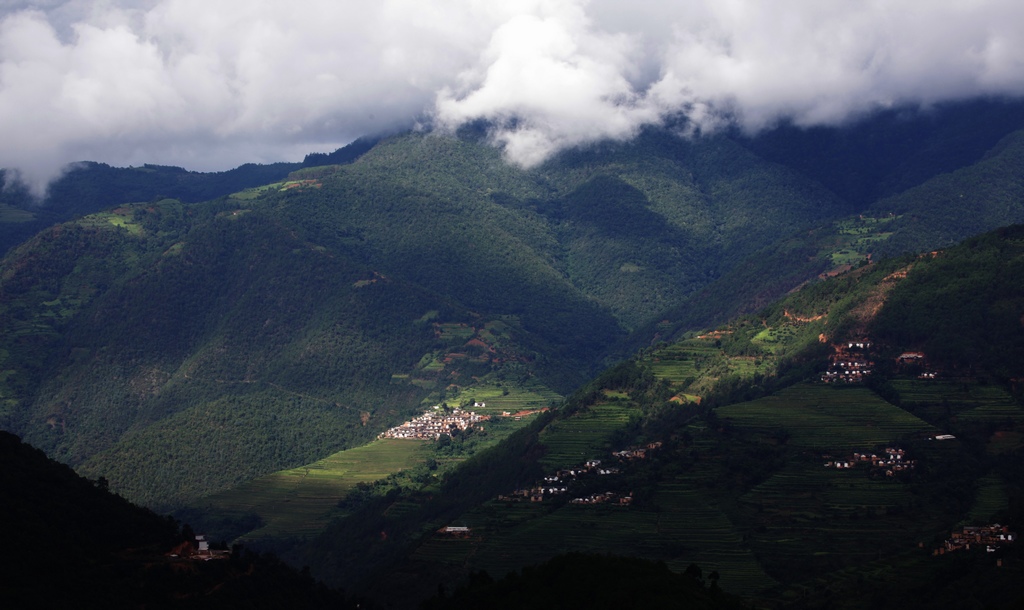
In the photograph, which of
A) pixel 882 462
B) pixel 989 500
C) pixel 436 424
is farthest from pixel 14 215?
pixel 989 500

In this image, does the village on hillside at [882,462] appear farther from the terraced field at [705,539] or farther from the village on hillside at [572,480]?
the village on hillside at [572,480]

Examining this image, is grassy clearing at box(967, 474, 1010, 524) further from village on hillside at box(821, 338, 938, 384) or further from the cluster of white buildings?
the cluster of white buildings

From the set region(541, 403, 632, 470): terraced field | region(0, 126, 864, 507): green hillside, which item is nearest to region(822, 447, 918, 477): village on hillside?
region(541, 403, 632, 470): terraced field

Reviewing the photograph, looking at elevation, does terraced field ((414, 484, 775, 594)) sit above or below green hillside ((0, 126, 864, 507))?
below

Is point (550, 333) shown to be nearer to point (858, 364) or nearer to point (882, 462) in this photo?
point (858, 364)

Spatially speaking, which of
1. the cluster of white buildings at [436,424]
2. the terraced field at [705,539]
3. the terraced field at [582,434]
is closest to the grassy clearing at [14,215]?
the cluster of white buildings at [436,424]

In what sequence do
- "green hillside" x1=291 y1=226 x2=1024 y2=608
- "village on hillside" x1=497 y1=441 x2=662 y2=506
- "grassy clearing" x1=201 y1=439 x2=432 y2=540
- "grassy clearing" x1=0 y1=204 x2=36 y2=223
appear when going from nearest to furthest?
"green hillside" x1=291 y1=226 x2=1024 y2=608
"village on hillside" x1=497 y1=441 x2=662 y2=506
"grassy clearing" x1=201 y1=439 x2=432 y2=540
"grassy clearing" x1=0 y1=204 x2=36 y2=223

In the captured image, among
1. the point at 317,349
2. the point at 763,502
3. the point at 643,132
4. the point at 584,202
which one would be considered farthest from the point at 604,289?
the point at 763,502
